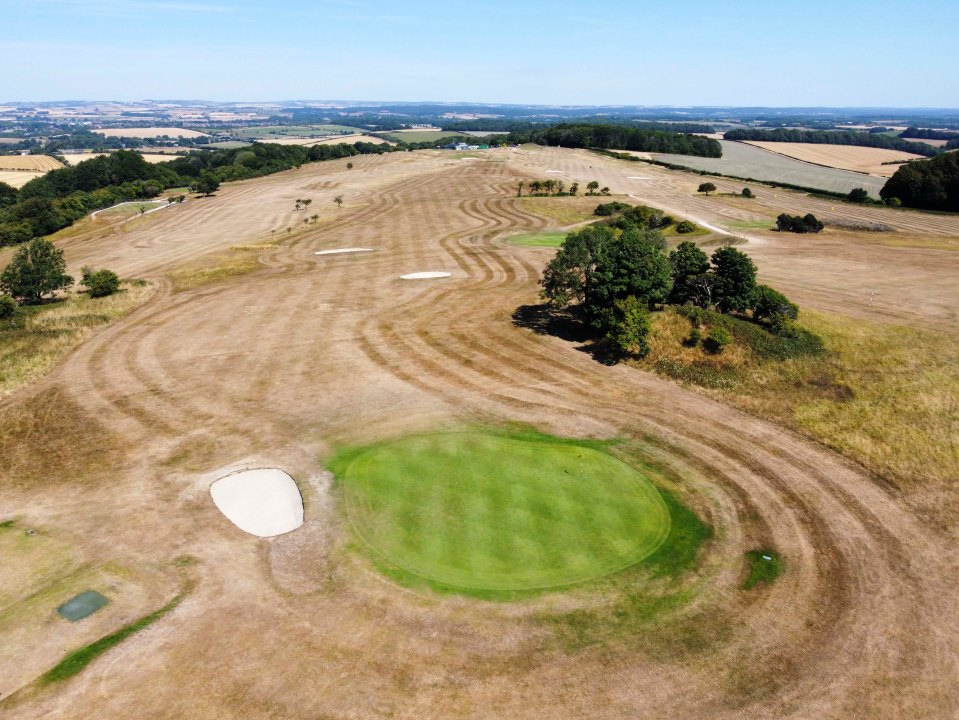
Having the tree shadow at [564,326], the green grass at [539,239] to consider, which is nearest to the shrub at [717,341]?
the tree shadow at [564,326]

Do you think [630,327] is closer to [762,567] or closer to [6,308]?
[762,567]

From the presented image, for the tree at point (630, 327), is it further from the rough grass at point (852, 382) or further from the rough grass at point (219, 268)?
the rough grass at point (219, 268)

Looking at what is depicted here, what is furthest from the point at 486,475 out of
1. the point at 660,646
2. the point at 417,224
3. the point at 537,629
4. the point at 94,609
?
the point at 417,224

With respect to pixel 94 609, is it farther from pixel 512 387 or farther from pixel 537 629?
pixel 512 387

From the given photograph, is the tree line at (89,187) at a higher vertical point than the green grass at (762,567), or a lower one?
higher

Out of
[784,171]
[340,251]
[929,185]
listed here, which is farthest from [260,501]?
[784,171]

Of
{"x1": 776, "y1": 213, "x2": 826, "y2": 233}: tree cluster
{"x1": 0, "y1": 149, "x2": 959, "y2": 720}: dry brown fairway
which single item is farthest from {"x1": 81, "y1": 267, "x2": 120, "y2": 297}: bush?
{"x1": 776, "y1": 213, "x2": 826, "y2": 233}: tree cluster

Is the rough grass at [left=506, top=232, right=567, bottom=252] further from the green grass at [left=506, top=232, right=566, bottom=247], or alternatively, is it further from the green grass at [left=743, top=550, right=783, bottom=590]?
the green grass at [left=743, top=550, right=783, bottom=590]
